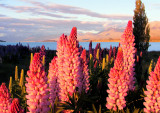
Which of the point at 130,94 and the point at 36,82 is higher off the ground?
the point at 36,82

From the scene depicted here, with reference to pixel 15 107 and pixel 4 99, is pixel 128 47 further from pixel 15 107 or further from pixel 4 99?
pixel 15 107

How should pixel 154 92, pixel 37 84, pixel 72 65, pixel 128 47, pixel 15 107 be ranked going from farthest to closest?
pixel 128 47 < pixel 72 65 < pixel 154 92 < pixel 37 84 < pixel 15 107

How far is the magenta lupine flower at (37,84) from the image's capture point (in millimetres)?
2744

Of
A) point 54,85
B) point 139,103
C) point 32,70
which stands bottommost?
point 139,103

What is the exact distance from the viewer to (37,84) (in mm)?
2768

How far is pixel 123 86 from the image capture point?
10.8 feet

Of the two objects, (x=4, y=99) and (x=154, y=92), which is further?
(x=154, y=92)

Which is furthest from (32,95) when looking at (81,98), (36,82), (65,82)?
(81,98)

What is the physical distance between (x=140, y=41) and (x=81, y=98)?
26.4 metres

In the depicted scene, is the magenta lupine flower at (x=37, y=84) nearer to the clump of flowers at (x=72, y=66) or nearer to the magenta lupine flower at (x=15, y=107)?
the magenta lupine flower at (x=15, y=107)

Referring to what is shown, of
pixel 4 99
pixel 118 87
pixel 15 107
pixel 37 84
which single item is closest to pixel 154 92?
pixel 118 87

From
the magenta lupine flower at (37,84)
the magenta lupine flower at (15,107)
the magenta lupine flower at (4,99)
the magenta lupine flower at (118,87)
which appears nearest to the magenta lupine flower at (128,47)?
the magenta lupine flower at (118,87)

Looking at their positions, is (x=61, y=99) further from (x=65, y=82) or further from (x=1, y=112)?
(x=1, y=112)

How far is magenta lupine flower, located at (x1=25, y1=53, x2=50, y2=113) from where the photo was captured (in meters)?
2.74
